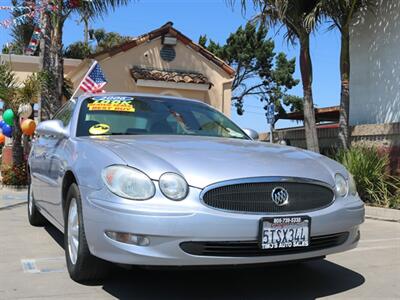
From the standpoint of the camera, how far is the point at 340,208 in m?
4.06

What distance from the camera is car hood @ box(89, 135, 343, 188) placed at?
12.3ft

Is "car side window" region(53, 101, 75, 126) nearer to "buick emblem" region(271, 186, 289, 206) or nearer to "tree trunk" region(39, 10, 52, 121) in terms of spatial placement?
"buick emblem" region(271, 186, 289, 206)

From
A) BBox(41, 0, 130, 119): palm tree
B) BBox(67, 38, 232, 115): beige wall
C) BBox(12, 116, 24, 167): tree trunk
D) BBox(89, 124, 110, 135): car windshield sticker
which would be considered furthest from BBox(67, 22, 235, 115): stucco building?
BBox(89, 124, 110, 135): car windshield sticker

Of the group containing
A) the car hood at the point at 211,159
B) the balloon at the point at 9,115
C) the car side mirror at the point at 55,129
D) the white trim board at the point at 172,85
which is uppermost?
the white trim board at the point at 172,85

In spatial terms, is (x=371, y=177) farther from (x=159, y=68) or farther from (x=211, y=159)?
(x=159, y=68)

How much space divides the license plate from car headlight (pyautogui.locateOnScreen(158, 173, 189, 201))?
0.58 metres

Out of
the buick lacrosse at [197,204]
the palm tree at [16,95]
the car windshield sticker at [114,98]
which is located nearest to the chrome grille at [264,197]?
the buick lacrosse at [197,204]

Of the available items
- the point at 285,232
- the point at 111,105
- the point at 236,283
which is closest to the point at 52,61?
the point at 111,105

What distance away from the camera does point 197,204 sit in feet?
11.8

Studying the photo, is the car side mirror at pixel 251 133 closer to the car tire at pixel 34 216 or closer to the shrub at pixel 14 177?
the car tire at pixel 34 216

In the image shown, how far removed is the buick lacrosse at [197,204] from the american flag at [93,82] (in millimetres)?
8793

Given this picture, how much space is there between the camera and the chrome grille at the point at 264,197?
3.67m

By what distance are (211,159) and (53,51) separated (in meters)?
10.7

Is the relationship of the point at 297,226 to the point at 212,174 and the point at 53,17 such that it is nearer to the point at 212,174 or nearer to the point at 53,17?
the point at 212,174
